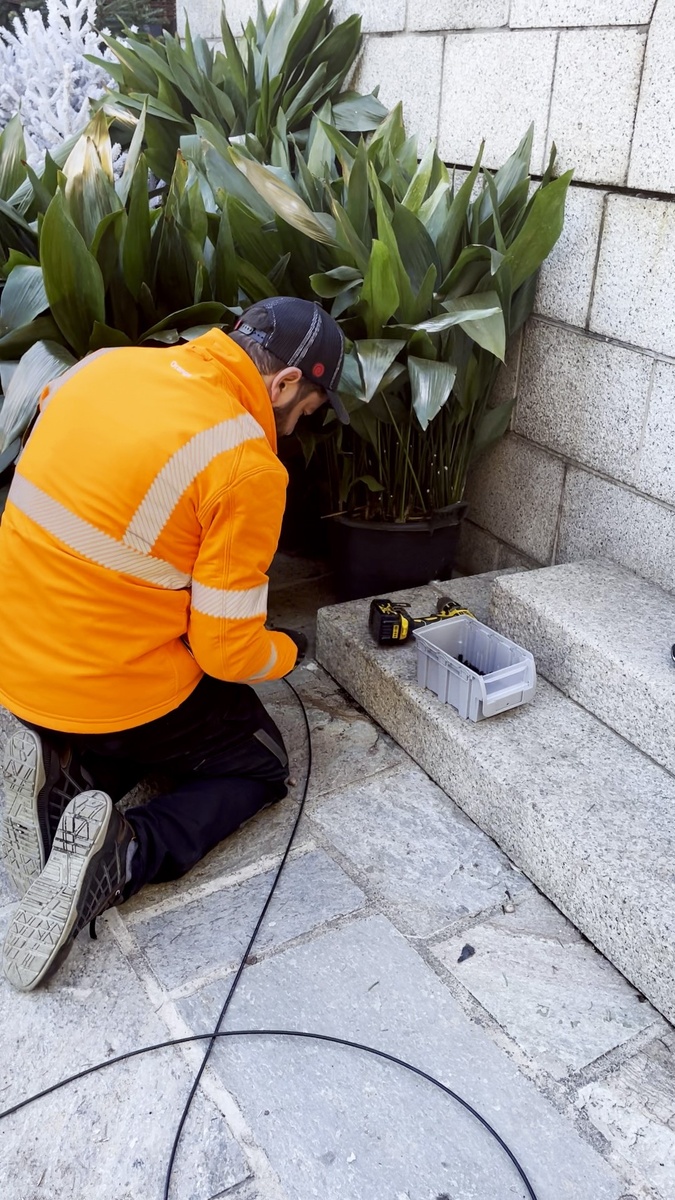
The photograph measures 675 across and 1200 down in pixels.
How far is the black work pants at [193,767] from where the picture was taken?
2.00 m

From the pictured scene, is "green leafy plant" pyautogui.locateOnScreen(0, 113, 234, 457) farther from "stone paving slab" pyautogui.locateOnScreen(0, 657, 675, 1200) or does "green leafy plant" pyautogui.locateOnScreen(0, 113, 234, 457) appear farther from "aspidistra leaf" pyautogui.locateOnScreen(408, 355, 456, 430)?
"stone paving slab" pyautogui.locateOnScreen(0, 657, 675, 1200)

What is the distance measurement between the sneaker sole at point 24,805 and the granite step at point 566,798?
938 millimetres

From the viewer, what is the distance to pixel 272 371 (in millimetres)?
1915

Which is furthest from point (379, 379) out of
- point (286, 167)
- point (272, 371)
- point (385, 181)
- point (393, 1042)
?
point (393, 1042)

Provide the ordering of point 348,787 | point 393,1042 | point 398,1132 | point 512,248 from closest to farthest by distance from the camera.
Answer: point 398,1132 < point 393,1042 < point 348,787 < point 512,248

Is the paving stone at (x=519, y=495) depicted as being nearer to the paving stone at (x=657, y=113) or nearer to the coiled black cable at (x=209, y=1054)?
the paving stone at (x=657, y=113)

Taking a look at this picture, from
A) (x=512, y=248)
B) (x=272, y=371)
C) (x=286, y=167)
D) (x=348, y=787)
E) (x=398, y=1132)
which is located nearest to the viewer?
(x=398, y=1132)

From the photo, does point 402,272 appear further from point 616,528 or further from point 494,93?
point 616,528

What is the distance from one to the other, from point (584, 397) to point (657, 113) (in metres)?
0.72

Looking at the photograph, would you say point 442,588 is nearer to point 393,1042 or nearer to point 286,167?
point 286,167

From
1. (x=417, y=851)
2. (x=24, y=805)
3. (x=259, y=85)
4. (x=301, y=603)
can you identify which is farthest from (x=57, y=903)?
(x=259, y=85)

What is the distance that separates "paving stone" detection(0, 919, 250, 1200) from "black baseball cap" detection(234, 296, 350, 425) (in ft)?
4.00

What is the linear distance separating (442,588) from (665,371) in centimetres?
90

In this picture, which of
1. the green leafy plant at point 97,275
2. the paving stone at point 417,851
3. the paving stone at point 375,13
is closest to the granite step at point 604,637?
the paving stone at point 417,851
